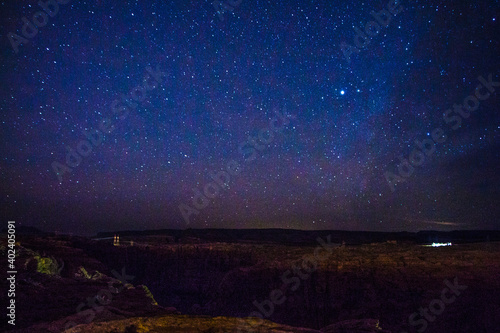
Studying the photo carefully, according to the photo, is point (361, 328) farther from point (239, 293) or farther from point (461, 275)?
point (239, 293)

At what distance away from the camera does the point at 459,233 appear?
221ft

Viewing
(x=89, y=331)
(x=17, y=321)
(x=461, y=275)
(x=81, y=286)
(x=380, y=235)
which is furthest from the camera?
(x=380, y=235)

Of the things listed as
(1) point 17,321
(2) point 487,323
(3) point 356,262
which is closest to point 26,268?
(1) point 17,321

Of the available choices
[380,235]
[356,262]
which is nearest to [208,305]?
[356,262]

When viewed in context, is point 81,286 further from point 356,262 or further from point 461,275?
point 461,275

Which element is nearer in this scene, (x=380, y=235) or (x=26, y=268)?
(x=26, y=268)

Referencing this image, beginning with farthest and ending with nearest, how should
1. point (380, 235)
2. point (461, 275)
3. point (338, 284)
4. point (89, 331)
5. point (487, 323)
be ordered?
1. point (380, 235)
2. point (338, 284)
3. point (461, 275)
4. point (487, 323)
5. point (89, 331)

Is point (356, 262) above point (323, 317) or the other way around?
above

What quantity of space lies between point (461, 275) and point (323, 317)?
8.27m

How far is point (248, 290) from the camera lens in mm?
20969

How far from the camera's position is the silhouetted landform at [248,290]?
23.0 feet

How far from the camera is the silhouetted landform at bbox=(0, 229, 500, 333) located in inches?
276

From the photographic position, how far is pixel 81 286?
31.0 ft

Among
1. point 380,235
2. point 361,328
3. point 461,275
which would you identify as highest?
point 361,328
